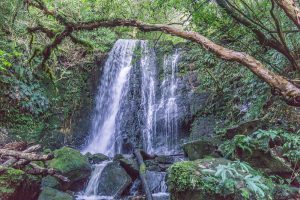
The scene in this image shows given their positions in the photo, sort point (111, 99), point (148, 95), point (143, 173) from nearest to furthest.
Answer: point (143, 173), point (148, 95), point (111, 99)

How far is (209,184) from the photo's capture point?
3.29 m

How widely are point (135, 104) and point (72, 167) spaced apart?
15.4 ft

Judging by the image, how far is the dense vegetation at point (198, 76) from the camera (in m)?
3.67

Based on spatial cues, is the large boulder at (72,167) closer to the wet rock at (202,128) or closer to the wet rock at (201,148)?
the wet rock at (201,148)

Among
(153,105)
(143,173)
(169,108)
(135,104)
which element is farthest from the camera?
(135,104)

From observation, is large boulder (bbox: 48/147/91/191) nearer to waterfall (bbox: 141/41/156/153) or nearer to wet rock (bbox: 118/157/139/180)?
wet rock (bbox: 118/157/139/180)

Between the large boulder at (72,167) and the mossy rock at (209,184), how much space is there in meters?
3.39

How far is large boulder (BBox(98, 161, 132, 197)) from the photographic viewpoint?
243 inches

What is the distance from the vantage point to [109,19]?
490cm

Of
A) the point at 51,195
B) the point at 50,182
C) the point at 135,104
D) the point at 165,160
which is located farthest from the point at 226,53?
the point at 135,104

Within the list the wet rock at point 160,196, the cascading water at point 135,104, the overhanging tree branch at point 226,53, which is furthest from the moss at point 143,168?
the overhanging tree branch at point 226,53

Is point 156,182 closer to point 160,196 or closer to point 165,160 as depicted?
point 160,196

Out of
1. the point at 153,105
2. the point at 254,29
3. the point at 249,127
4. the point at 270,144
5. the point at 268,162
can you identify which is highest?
the point at 254,29

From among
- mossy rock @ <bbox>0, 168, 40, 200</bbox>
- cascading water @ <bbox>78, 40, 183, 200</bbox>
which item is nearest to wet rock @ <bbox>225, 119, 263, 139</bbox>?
cascading water @ <bbox>78, 40, 183, 200</bbox>
